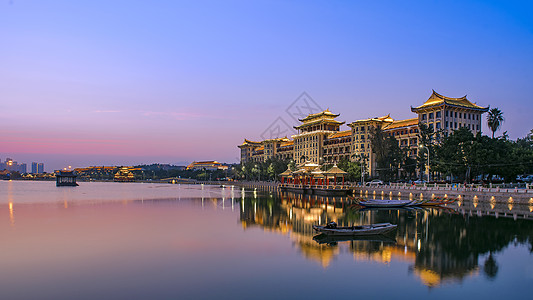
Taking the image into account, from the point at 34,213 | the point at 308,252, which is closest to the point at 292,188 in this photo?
the point at 34,213

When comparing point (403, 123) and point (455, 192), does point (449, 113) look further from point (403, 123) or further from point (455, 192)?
point (455, 192)

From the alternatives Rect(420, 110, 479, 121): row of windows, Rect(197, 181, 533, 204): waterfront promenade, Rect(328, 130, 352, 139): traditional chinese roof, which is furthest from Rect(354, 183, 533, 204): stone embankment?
Rect(328, 130, 352, 139): traditional chinese roof

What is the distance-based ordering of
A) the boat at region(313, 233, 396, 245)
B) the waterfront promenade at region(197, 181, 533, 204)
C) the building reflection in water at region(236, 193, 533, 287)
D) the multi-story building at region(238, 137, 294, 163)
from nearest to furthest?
1. the building reflection in water at region(236, 193, 533, 287)
2. the boat at region(313, 233, 396, 245)
3. the waterfront promenade at region(197, 181, 533, 204)
4. the multi-story building at region(238, 137, 294, 163)

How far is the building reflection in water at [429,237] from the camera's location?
59.4 ft

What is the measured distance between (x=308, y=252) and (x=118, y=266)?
30.7ft

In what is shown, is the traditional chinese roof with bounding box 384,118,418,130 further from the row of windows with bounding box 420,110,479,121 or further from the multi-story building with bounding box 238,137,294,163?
the multi-story building with bounding box 238,137,294,163

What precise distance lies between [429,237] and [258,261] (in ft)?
38.9

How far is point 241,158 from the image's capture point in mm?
168375

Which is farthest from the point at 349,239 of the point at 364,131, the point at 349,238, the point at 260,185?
the point at 260,185

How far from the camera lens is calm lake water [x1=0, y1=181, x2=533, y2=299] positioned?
1480 cm

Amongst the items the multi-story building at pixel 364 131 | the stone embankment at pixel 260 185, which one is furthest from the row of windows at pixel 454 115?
the stone embankment at pixel 260 185

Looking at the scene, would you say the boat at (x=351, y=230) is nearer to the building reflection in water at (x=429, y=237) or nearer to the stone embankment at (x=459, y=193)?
the building reflection in water at (x=429, y=237)

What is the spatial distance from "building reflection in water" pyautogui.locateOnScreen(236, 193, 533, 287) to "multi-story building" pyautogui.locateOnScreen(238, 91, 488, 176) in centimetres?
2999

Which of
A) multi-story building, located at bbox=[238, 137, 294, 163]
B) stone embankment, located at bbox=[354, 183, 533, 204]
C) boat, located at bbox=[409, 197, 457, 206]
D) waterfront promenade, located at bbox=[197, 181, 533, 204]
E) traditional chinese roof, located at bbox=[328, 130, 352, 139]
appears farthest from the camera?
multi-story building, located at bbox=[238, 137, 294, 163]
